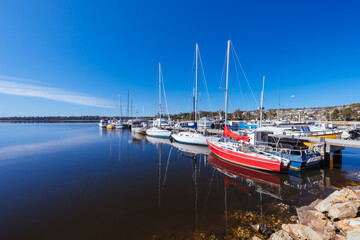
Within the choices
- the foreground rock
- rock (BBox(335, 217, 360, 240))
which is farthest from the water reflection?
rock (BBox(335, 217, 360, 240))

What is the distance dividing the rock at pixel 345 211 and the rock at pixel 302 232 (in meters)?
1.40

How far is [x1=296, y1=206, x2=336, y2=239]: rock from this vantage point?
4480mm

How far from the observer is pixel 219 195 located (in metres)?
9.55

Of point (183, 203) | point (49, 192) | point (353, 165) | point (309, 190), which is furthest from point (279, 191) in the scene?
point (49, 192)

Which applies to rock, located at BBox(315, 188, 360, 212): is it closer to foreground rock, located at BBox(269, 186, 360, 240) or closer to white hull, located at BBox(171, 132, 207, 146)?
foreground rock, located at BBox(269, 186, 360, 240)

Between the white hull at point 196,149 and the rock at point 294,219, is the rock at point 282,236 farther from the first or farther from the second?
the white hull at point 196,149

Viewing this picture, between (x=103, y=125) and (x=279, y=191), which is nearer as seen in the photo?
(x=279, y=191)

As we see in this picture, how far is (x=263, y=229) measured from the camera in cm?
597

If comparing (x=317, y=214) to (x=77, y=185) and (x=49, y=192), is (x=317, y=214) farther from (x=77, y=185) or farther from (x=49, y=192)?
(x=49, y=192)

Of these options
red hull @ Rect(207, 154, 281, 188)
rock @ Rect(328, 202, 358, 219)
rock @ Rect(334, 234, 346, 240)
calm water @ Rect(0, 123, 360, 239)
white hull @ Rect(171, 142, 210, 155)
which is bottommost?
white hull @ Rect(171, 142, 210, 155)

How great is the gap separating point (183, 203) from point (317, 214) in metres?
5.99

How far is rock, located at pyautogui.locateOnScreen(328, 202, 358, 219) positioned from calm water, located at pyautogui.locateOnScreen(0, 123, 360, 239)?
3243 millimetres

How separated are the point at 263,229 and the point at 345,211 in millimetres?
2823

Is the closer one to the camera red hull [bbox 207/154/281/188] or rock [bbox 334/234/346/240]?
rock [bbox 334/234/346/240]
